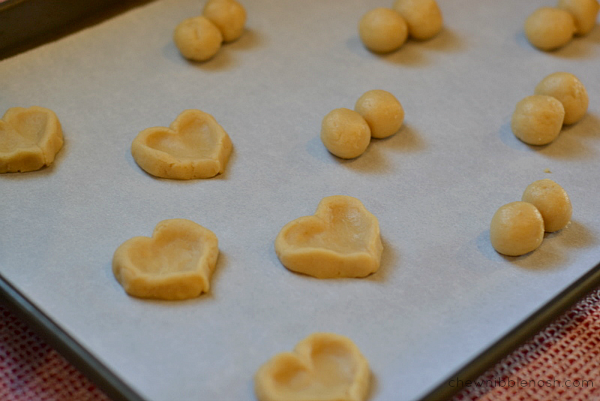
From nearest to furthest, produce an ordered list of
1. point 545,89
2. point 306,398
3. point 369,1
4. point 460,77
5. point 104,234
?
point 306,398 → point 104,234 → point 545,89 → point 460,77 → point 369,1

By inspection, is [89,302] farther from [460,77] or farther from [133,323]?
[460,77]

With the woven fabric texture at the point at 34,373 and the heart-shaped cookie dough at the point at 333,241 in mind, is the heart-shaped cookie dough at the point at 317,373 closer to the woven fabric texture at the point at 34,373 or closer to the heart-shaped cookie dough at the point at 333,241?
the heart-shaped cookie dough at the point at 333,241

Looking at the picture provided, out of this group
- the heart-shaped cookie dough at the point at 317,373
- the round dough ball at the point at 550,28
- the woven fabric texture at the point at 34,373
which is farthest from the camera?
the round dough ball at the point at 550,28

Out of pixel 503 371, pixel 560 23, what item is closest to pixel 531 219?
pixel 503 371

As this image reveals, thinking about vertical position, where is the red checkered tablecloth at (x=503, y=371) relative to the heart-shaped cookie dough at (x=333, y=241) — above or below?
below

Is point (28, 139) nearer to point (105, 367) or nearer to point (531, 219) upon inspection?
point (105, 367)

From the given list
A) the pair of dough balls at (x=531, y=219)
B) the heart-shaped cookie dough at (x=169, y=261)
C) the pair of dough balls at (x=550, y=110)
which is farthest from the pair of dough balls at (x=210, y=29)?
the pair of dough balls at (x=531, y=219)

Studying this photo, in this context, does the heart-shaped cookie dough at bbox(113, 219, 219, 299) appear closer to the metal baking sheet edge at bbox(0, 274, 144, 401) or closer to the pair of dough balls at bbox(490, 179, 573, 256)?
the metal baking sheet edge at bbox(0, 274, 144, 401)

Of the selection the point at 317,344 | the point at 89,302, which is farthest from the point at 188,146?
the point at 317,344

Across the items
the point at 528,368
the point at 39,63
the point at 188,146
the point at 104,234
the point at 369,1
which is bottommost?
the point at 528,368
